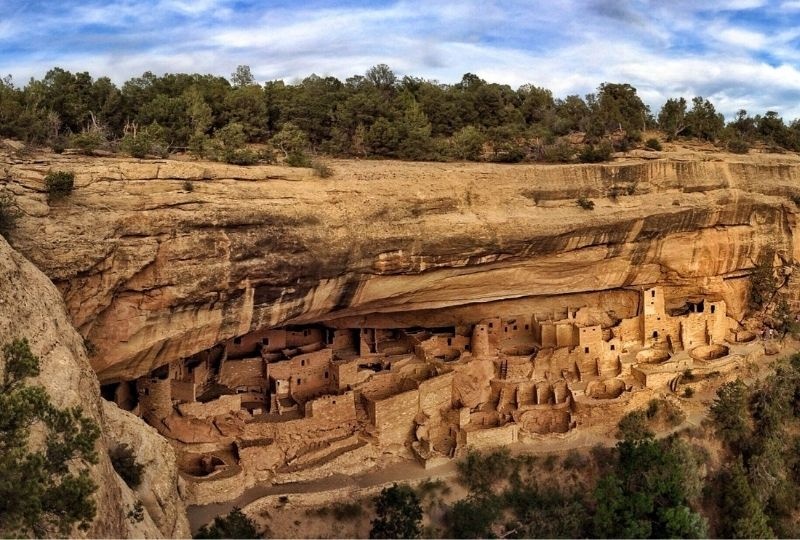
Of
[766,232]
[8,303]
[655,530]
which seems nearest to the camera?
[8,303]

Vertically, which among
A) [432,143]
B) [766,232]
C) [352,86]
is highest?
[352,86]

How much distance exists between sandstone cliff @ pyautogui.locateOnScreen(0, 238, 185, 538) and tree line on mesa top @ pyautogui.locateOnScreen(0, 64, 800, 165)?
17.4 ft

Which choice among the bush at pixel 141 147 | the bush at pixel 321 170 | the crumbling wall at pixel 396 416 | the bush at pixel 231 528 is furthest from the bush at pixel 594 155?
the bush at pixel 231 528

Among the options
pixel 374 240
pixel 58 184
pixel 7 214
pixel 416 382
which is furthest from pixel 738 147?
pixel 7 214

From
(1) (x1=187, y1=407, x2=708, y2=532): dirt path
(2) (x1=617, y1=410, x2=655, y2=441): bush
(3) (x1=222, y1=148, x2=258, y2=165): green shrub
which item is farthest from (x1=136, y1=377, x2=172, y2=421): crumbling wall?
(2) (x1=617, y1=410, x2=655, y2=441): bush

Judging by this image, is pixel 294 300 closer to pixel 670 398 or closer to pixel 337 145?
pixel 337 145

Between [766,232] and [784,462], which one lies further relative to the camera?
[766,232]

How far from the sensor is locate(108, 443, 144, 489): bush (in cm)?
918

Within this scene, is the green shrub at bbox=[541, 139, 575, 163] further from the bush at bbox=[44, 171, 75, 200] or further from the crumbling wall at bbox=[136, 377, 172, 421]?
the bush at bbox=[44, 171, 75, 200]

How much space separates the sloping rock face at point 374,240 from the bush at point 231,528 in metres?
3.17

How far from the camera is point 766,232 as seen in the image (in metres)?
20.4

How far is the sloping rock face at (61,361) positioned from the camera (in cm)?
744

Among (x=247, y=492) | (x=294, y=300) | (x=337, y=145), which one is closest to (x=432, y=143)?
(x=337, y=145)

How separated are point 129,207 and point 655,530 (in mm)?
12294
